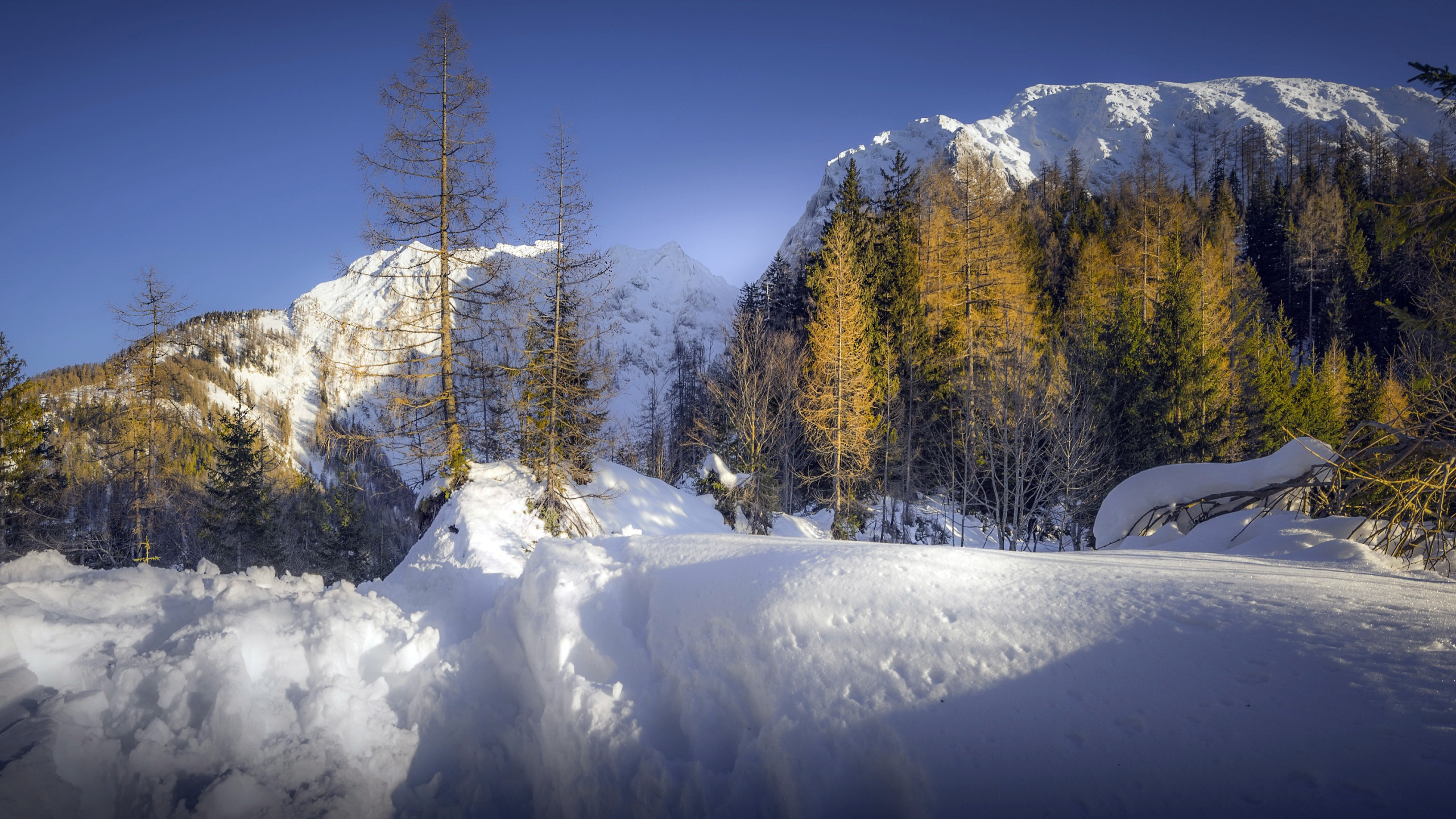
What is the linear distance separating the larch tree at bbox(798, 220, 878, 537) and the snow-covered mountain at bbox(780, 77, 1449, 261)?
5304cm

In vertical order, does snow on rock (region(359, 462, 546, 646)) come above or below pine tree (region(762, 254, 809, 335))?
below

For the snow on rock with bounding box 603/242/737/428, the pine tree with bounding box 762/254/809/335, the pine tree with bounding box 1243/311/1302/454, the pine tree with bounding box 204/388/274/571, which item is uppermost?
the snow on rock with bounding box 603/242/737/428

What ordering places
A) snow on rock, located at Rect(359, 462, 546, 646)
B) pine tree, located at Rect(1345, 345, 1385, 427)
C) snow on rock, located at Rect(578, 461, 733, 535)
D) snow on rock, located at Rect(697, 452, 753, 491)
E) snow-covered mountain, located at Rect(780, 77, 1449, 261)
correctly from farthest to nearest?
snow-covered mountain, located at Rect(780, 77, 1449, 261) → pine tree, located at Rect(1345, 345, 1385, 427) → snow on rock, located at Rect(697, 452, 753, 491) → snow on rock, located at Rect(578, 461, 733, 535) → snow on rock, located at Rect(359, 462, 546, 646)

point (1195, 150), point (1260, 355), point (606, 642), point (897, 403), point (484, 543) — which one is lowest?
point (484, 543)

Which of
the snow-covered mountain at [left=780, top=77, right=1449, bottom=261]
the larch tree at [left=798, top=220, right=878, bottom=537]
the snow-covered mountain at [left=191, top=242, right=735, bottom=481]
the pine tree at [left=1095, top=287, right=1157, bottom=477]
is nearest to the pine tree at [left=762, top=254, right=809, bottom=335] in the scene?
the snow-covered mountain at [left=191, top=242, right=735, bottom=481]

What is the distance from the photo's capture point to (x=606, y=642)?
3033 millimetres

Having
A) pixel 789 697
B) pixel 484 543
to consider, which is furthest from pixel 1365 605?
pixel 484 543

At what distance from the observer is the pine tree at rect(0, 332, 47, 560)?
15938 millimetres

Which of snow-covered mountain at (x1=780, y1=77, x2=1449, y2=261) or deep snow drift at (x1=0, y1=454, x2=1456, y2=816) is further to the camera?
snow-covered mountain at (x1=780, y1=77, x2=1449, y2=261)

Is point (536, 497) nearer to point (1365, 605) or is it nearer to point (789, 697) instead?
point (789, 697)

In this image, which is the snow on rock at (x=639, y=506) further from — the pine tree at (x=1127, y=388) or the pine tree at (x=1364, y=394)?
the pine tree at (x=1364, y=394)

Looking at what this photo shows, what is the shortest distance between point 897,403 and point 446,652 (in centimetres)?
1919

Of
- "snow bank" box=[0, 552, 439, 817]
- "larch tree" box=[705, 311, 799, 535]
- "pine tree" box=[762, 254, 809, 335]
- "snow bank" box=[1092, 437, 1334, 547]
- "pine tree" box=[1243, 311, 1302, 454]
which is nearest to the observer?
"snow bank" box=[0, 552, 439, 817]

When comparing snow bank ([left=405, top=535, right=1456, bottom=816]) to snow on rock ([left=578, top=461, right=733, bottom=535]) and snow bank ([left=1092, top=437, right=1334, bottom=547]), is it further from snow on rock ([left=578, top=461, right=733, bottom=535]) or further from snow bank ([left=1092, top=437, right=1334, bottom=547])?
snow on rock ([left=578, top=461, right=733, bottom=535])
